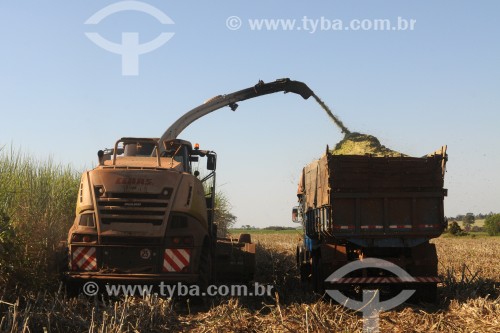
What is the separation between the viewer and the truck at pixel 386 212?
10.2 meters

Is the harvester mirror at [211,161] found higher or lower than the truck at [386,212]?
higher

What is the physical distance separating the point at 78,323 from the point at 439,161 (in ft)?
22.0

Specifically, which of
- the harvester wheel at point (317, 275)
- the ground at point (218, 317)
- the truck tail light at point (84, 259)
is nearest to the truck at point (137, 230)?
the truck tail light at point (84, 259)

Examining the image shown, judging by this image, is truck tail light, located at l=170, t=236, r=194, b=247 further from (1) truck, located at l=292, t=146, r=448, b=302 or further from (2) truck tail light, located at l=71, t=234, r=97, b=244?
(1) truck, located at l=292, t=146, r=448, b=302

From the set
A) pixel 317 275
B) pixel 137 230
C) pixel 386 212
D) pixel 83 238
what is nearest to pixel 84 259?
pixel 83 238

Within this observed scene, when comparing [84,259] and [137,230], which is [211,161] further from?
[84,259]

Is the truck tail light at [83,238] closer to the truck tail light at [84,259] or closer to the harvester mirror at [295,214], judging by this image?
the truck tail light at [84,259]

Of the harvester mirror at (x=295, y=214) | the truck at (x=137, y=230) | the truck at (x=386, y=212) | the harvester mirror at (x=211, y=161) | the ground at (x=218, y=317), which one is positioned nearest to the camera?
the ground at (x=218, y=317)

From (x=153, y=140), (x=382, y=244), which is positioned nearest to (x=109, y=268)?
(x=153, y=140)

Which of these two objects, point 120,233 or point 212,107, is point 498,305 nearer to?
point 120,233

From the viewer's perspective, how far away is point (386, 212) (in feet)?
33.7

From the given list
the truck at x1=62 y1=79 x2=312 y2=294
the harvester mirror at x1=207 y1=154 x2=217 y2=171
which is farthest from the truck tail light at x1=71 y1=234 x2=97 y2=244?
the harvester mirror at x1=207 y1=154 x2=217 y2=171

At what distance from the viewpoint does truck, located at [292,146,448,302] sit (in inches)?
402

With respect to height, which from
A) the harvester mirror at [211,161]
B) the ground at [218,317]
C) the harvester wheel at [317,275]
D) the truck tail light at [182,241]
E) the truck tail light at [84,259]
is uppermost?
the harvester mirror at [211,161]
